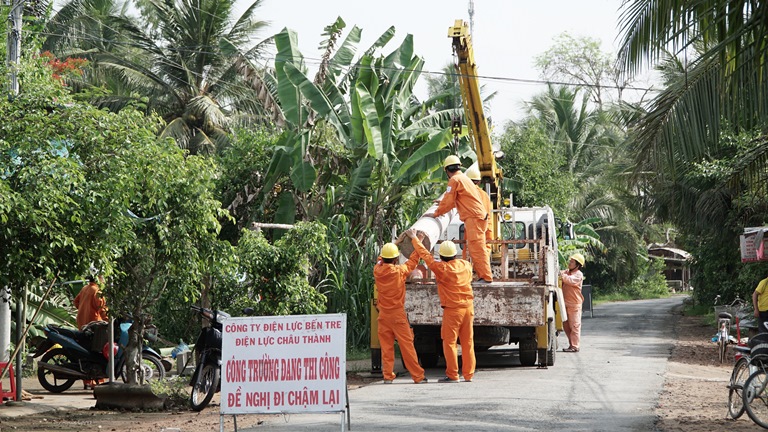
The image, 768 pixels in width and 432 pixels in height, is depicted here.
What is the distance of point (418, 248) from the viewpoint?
1256cm

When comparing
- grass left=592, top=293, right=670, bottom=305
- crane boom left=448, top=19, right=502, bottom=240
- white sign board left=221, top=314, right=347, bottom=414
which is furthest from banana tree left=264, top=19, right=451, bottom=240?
grass left=592, top=293, right=670, bottom=305

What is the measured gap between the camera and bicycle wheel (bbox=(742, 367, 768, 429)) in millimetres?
9289

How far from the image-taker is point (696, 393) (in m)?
11.9

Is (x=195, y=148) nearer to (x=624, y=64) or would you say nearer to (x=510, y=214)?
(x=510, y=214)

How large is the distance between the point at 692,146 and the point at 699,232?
17.9 metres

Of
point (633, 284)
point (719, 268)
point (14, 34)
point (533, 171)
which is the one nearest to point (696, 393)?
point (14, 34)

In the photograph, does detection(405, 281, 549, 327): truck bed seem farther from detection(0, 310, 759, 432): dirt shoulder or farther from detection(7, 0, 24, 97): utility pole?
detection(7, 0, 24, 97): utility pole

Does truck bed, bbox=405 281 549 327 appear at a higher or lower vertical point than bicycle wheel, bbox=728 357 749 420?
higher

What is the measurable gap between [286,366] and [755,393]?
15.2ft

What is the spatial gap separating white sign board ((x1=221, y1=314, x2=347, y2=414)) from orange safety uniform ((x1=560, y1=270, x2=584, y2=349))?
10.3 m

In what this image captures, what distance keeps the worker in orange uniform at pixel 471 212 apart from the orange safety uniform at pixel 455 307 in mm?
927

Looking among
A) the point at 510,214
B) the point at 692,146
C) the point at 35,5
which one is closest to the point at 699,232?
the point at 510,214

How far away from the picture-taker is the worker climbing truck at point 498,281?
1342 centimetres

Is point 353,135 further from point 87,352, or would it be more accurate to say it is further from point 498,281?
point 87,352
